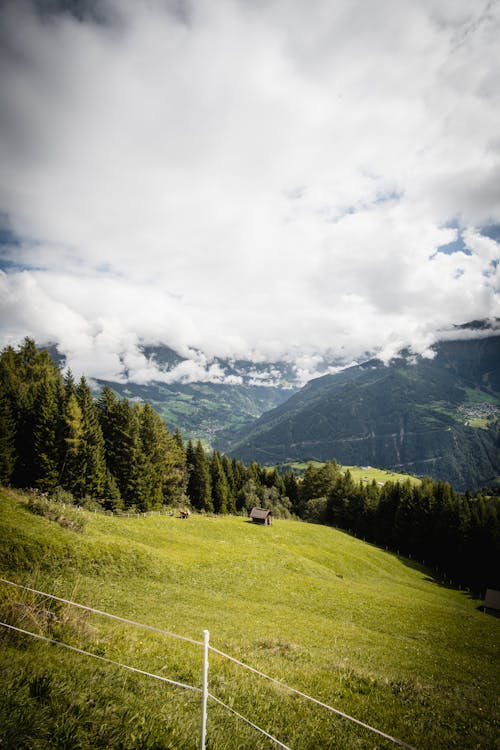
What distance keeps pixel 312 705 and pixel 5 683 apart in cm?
887

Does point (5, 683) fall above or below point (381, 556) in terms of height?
above

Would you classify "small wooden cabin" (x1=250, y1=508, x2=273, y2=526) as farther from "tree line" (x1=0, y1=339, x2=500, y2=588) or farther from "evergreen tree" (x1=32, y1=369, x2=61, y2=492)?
"evergreen tree" (x1=32, y1=369, x2=61, y2=492)

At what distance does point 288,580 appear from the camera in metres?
38.7

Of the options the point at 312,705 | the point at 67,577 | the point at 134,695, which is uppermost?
the point at 134,695

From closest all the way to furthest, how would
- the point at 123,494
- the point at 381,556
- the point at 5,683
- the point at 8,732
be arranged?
the point at 8,732
the point at 5,683
the point at 123,494
the point at 381,556

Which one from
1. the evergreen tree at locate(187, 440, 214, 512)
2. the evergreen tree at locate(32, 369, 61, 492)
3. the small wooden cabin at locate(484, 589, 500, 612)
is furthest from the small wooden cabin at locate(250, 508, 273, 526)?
the small wooden cabin at locate(484, 589, 500, 612)

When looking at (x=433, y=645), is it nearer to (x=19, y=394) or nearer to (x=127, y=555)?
(x=127, y=555)

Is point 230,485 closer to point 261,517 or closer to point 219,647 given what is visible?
point 261,517

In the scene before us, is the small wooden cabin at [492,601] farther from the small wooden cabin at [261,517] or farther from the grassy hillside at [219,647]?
the small wooden cabin at [261,517]

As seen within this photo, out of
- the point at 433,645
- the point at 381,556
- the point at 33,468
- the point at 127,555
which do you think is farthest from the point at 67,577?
the point at 381,556

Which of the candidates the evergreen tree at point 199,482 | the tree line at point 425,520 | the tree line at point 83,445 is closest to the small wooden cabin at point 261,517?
the tree line at point 83,445

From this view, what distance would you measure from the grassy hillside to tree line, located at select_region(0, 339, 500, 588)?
15538 millimetres

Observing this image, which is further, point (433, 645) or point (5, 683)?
point (433, 645)

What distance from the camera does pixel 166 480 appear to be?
254ft
